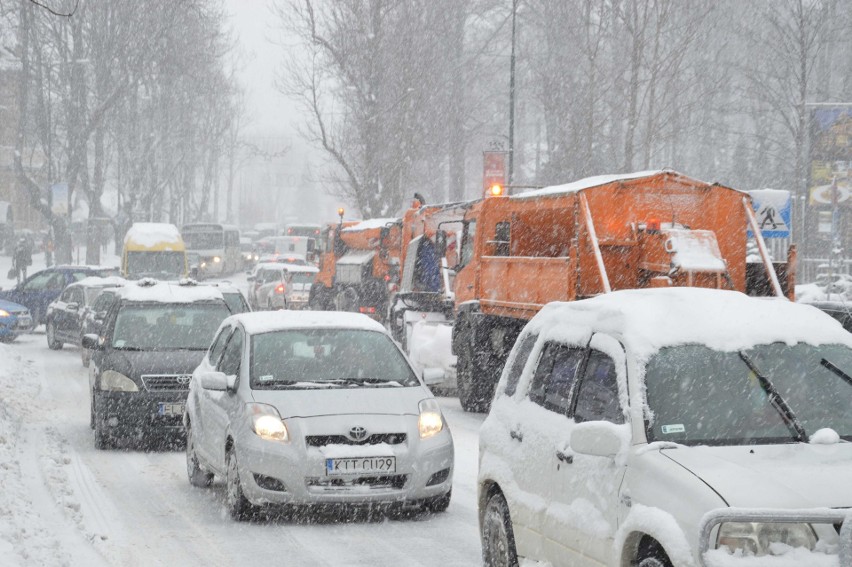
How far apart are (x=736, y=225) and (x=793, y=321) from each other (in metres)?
9.71

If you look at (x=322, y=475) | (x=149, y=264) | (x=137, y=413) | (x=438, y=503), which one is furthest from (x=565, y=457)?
(x=149, y=264)

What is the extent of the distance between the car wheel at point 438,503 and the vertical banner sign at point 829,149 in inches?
1093

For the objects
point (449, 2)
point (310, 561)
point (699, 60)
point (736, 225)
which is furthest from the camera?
point (699, 60)

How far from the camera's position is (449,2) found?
1944 inches

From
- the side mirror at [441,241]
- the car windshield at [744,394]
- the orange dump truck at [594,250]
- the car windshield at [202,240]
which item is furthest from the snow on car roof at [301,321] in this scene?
the car windshield at [202,240]

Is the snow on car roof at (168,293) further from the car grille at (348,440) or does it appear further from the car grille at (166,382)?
the car grille at (348,440)

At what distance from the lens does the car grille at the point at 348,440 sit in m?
9.13

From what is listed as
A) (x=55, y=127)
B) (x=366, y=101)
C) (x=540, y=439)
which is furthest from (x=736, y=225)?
(x=55, y=127)

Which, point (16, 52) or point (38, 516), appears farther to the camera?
point (16, 52)

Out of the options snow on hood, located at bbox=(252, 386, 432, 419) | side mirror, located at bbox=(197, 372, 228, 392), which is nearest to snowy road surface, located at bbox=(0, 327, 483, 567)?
snow on hood, located at bbox=(252, 386, 432, 419)

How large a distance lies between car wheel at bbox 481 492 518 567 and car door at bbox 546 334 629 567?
642mm

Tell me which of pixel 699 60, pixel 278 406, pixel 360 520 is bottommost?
pixel 360 520

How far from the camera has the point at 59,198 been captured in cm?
4531

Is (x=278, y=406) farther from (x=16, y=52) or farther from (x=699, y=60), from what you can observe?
(x=699, y=60)
